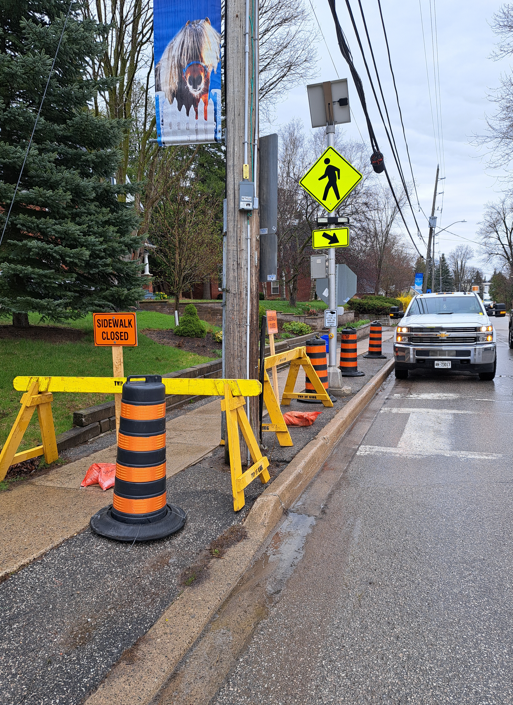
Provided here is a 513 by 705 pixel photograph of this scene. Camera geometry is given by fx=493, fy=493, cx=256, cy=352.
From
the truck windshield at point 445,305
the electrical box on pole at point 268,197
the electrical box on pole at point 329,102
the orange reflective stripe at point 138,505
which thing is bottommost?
the orange reflective stripe at point 138,505

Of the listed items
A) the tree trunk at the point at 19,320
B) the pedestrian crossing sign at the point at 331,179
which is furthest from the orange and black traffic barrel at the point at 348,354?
the tree trunk at the point at 19,320

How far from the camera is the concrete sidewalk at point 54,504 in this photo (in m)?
3.40

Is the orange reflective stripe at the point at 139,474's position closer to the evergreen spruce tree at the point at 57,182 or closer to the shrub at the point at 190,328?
the evergreen spruce tree at the point at 57,182

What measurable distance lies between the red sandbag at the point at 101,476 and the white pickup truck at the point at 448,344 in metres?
7.94

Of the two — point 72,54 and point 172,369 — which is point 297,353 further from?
point 72,54

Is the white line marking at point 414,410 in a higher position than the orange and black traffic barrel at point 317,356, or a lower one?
lower

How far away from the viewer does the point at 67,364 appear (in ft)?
27.2

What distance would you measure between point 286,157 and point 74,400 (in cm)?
2766

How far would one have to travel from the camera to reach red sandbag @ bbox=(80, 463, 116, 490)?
4.55 metres

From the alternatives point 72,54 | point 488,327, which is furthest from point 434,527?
point 72,54

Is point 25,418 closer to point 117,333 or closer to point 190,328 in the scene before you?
point 117,333

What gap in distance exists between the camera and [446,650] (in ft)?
8.20

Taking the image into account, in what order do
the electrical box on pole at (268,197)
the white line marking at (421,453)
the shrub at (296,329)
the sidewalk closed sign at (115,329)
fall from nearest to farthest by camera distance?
the sidewalk closed sign at (115,329)
the electrical box on pole at (268,197)
the white line marking at (421,453)
the shrub at (296,329)

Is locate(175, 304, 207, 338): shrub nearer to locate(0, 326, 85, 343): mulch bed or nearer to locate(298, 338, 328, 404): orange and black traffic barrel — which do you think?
locate(0, 326, 85, 343): mulch bed
